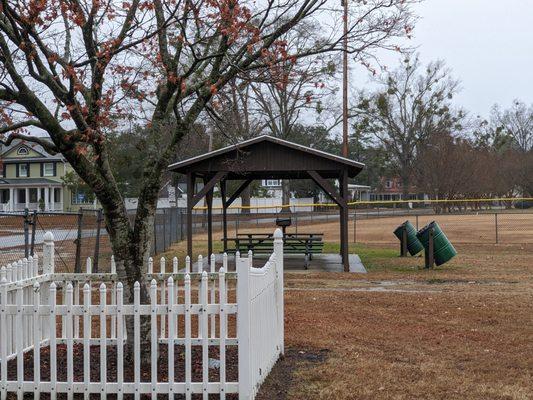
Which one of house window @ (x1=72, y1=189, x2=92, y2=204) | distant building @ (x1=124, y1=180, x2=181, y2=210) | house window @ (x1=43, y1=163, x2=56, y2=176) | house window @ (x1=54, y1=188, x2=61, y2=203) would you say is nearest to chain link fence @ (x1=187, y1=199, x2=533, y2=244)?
distant building @ (x1=124, y1=180, x2=181, y2=210)

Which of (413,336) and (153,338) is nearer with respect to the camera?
(153,338)

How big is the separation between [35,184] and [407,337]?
183 feet

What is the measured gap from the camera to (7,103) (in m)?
6.88

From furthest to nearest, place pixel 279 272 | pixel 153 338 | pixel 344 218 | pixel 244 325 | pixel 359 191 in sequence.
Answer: pixel 359 191, pixel 344 218, pixel 279 272, pixel 153 338, pixel 244 325

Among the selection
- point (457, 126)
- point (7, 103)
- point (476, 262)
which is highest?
point (457, 126)

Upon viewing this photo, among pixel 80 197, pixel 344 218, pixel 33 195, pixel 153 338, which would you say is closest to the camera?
pixel 153 338

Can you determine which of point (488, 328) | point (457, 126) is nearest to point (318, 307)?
point (488, 328)

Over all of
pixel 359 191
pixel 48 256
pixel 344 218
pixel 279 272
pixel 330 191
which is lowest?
pixel 279 272

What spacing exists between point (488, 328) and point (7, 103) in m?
6.61

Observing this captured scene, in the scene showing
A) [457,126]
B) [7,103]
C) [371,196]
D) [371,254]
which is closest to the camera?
[7,103]

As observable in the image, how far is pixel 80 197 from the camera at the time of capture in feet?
199

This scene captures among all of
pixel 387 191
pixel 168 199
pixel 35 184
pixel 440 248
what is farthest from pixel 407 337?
pixel 387 191

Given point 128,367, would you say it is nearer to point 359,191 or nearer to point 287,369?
point 287,369

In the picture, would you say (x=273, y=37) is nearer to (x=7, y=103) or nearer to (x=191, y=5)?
(x=191, y=5)
